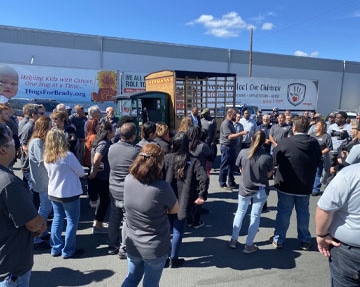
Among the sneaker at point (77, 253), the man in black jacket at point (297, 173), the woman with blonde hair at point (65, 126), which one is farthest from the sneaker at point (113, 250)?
the man in black jacket at point (297, 173)

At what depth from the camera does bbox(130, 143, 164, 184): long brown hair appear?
2248 millimetres

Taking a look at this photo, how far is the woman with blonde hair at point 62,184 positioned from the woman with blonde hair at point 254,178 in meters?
2.11

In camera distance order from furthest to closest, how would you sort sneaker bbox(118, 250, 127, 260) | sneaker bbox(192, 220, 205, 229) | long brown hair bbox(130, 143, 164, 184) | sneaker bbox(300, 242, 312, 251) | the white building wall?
1. the white building wall
2. sneaker bbox(192, 220, 205, 229)
3. sneaker bbox(300, 242, 312, 251)
4. sneaker bbox(118, 250, 127, 260)
5. long brown hair bbox(130, 143, 164, 184)

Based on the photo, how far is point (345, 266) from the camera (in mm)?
2082

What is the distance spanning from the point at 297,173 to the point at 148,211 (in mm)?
2398

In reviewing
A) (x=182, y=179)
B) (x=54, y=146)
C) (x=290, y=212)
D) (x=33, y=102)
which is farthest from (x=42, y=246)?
(x=33, y=102)

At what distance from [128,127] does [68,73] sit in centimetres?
1347

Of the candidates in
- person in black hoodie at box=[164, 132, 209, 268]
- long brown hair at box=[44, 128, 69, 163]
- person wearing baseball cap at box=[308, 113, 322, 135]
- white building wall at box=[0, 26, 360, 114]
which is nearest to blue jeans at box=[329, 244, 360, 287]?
person in black hoodie at box=[164, 132, 209, 268]

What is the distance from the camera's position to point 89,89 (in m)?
16.0

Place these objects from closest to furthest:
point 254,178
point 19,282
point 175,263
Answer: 1. point 19,282
2. point 175,263
3. point 254,178

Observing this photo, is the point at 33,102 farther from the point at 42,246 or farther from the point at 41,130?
the point at 42,246

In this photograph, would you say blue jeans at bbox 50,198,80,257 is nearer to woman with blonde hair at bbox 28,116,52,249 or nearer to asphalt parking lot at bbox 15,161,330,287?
asphalt parking lot at bbox 15,161,330,287

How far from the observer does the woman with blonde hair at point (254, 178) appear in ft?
12.5

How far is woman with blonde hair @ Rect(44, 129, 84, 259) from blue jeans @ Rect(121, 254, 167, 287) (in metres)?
1.42
